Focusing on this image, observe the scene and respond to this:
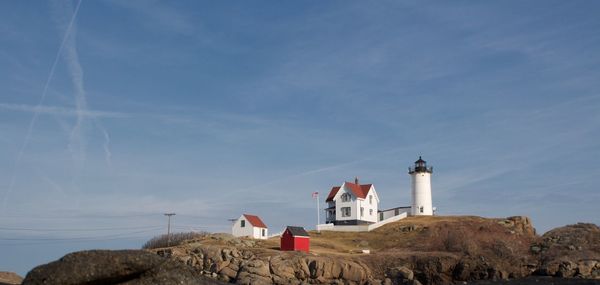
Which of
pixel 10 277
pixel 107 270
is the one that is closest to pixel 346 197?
pixel 10 277

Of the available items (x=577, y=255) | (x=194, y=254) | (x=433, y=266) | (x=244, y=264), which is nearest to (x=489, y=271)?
(x=433, y=266)

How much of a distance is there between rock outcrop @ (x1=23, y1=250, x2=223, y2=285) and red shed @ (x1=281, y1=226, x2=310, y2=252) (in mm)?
48277

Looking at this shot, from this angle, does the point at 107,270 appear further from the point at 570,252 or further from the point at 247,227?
the point at 247,227

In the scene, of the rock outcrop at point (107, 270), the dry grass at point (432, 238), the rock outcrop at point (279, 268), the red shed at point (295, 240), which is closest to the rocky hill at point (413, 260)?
the rock outcrop at point (279, 268)

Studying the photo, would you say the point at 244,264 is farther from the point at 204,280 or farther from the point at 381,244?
the point at 204,280

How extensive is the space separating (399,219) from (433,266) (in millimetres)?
36182

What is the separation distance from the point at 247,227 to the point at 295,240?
16.7m

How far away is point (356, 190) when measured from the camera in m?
88.3

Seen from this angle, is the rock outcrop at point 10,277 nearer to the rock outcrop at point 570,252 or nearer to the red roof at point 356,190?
the rock outcrop at point 570,252

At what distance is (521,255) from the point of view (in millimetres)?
59719

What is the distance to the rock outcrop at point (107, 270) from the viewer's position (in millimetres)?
11375

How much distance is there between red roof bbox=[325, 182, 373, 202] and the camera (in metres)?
87.9

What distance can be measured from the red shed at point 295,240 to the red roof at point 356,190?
88.2ft

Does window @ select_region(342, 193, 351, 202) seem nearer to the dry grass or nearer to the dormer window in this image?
the dormer window
